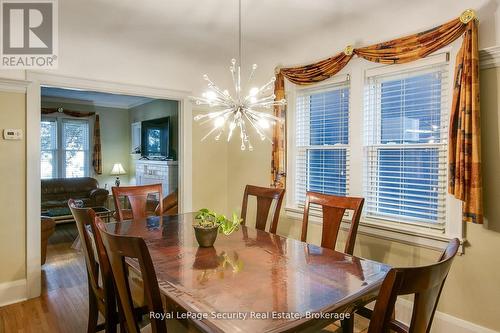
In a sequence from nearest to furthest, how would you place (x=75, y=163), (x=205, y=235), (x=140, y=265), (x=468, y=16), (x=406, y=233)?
1. (x=140, y=265)
2. (x=205, y=235)
3. (x=468, y=16)
4. (x=406, y=233)
5. (x=75, y=163)

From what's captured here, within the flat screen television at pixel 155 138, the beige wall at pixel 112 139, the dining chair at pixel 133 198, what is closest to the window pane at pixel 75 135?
the beige wall at pixel 112 139

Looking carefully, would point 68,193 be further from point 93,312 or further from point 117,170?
point 93,312

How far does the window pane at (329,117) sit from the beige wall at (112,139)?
587 cm

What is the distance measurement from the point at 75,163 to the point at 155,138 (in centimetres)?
239

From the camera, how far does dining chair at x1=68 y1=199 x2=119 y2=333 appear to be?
5.85 ft

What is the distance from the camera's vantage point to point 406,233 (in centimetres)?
249

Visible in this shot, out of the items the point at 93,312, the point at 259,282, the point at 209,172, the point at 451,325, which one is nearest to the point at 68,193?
the point at 209,172

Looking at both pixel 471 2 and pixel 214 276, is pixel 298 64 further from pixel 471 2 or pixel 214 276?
pixel 214 276

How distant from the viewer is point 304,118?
343 cm

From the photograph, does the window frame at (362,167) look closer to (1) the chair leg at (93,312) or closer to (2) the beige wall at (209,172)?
(2) the beige wall at (209,172)

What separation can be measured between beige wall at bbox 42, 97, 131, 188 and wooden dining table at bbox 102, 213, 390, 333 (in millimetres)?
6073

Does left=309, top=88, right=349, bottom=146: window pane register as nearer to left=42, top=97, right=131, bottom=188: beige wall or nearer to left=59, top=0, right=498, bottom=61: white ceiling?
left=59, top=0, right=498, bottom=61: white ceiling

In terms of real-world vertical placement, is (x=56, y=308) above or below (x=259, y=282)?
below

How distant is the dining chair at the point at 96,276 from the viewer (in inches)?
70.2
